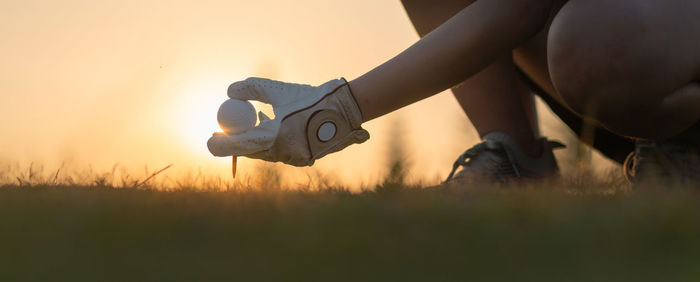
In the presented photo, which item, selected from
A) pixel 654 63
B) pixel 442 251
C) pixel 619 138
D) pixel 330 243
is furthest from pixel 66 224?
pixel 619 138

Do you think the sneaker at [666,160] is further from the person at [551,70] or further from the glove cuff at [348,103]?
the glove cuff at [348,103]

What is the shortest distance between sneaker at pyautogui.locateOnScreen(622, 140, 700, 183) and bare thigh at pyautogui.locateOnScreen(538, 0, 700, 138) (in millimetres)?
231

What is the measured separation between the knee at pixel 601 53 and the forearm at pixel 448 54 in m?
0.11

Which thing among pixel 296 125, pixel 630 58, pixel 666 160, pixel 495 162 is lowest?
pixel 666 160

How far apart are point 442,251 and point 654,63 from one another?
116cm

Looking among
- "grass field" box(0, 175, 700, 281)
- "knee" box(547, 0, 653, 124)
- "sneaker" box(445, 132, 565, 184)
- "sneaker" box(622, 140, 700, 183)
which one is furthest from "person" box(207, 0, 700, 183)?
"grass field" box(0, 175, 700, 281)

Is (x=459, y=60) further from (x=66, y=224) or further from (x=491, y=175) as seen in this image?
(x=66, y=224)

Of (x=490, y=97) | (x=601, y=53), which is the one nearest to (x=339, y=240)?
(x=601, y=53)

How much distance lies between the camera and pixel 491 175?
213 centimetres

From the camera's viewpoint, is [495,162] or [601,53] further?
[495,162]

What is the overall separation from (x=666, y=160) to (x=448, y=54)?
2.97 ft

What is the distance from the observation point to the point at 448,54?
163 cm

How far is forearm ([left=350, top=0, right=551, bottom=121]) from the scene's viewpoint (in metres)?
1.62

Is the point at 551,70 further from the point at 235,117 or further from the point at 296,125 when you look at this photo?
the point at 235,117
